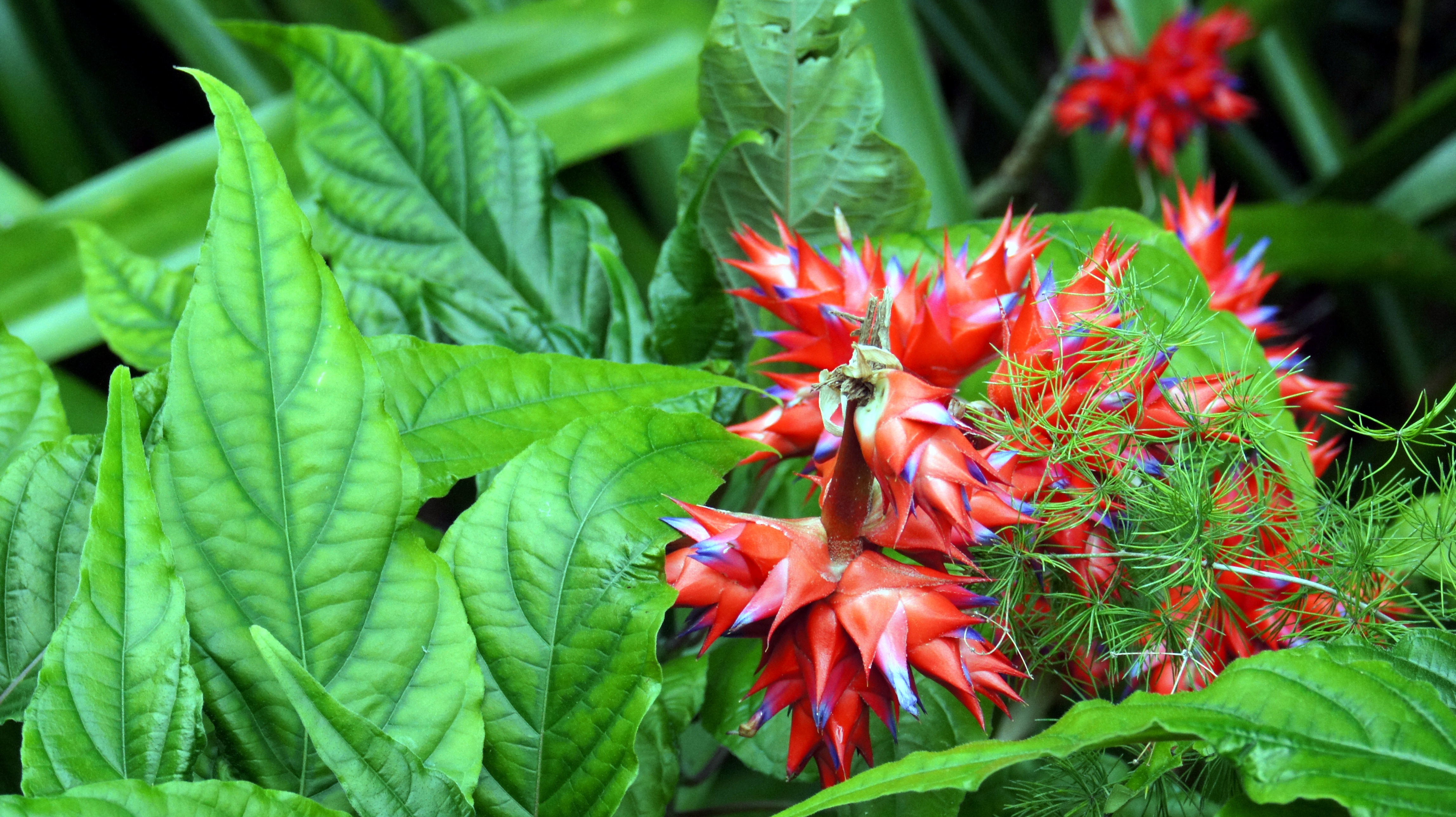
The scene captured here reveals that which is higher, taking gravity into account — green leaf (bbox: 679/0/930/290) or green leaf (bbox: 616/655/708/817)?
green leaf (bbox: 679/0/930/290)

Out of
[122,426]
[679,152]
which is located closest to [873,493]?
[122,426]

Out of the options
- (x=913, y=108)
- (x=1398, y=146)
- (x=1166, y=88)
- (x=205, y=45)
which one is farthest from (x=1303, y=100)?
(x=205, y=45)

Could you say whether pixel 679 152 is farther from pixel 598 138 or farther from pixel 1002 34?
pixel 1002 34

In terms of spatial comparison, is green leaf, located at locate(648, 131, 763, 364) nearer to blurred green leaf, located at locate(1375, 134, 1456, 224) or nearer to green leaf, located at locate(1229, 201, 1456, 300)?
green leaf, located at locate(1229, 201, 1456, 300)

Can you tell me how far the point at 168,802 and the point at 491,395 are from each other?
151 millimetres

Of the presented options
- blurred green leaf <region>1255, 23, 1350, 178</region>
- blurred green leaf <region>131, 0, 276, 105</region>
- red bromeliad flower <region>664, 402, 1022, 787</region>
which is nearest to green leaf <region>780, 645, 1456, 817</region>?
red bromeliad flower <region>664, 402, 1022, 787</region>

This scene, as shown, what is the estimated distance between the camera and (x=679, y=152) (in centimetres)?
84

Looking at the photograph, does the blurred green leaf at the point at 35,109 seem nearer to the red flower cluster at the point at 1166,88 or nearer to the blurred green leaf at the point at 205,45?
the blurred green leaf at the point at 205,45

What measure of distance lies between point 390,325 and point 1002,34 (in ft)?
3.79

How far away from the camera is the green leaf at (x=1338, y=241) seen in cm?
91

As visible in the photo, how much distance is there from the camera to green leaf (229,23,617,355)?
46 cm

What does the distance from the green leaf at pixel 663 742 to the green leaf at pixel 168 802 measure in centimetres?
12

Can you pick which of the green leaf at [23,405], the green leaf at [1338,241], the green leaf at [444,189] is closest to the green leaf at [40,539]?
the green leaf at [23,405]

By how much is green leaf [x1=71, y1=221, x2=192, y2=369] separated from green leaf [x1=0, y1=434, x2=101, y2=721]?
0.36 ft
